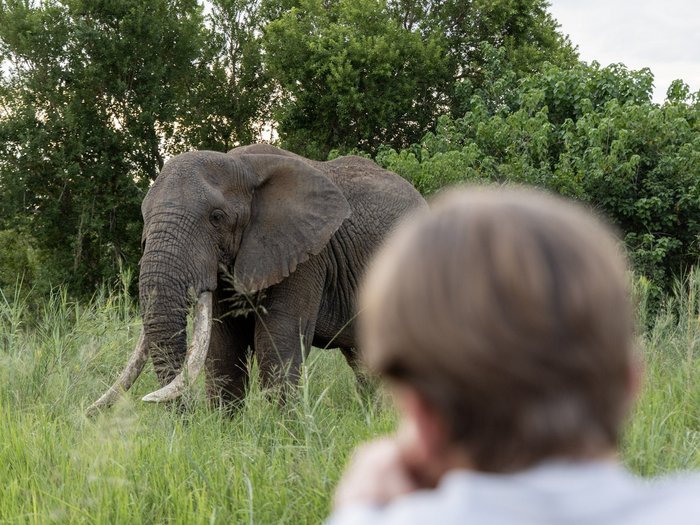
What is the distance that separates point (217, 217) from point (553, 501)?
197 inches

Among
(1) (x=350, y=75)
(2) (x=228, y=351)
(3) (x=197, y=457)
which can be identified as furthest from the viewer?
(1) (x=350, y=75)

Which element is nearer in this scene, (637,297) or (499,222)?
(499,222)

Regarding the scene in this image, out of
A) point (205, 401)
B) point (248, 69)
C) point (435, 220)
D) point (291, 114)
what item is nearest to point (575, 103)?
point (291, 114)

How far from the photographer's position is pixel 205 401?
5.04m

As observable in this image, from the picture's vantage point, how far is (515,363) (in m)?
0.91

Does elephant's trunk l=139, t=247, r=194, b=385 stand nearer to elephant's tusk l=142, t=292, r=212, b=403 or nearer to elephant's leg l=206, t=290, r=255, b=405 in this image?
elephant's tusk l=142, t=292, r=212, b=403

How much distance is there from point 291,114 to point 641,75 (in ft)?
27.8

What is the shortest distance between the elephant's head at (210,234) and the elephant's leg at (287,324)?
18 centimetres

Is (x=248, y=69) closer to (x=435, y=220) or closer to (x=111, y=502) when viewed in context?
(x=111, y=502)

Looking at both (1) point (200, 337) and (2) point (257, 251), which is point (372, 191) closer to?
(2) point (257, 251)

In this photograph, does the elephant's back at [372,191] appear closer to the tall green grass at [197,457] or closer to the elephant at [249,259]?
the elephant at [249,259]

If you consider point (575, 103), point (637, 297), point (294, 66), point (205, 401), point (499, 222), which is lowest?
point (205, 401)

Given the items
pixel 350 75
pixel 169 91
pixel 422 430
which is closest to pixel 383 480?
pixel 422 430

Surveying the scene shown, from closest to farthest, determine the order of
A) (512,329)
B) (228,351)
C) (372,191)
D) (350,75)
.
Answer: (512,329) → (228,351) → (372,191) → (350,75)
